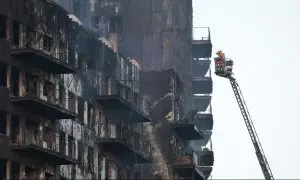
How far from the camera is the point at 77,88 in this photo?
3216 inches

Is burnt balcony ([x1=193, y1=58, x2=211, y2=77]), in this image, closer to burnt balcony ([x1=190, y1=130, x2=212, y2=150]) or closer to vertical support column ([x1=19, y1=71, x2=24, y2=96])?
burnt balcony ([x1=190, y1=130, x2=212, y2=150])

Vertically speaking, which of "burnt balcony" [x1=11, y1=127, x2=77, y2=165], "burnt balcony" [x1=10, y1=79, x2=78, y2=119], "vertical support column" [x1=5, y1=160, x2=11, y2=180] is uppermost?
"burnt balcony" [x1=10, y1=79, x2=78, y2=119]

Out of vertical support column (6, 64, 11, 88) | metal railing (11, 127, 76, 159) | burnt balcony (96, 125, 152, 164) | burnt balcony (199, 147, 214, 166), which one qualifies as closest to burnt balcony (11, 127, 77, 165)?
metal railing (11, 127, 76, 159)

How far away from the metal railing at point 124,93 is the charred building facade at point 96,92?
11cm

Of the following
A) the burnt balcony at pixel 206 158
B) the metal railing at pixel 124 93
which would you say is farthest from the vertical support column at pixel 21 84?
the burnt balcony at pixel 206 158

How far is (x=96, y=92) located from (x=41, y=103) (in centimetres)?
1672

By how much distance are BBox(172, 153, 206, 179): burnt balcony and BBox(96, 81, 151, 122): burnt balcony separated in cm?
660

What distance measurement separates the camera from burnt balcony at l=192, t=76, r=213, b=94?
456ft

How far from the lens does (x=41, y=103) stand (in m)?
69.8

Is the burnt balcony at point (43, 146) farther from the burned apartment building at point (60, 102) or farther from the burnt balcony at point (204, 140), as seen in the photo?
the burnt balcony at point (204, 140)

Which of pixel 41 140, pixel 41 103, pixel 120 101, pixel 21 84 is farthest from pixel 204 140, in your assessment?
pixel 41 103

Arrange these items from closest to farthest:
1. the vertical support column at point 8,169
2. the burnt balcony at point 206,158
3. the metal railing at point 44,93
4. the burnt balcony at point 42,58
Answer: the vertical support column at point 8,169 < the burnt balcony at point 42,58 < the metal railing at point 44,93 < the burnt balcony at point 206,158

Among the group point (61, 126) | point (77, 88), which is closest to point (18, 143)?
point (61, 126)

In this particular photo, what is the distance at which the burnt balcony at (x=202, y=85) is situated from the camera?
138875 millimetres
